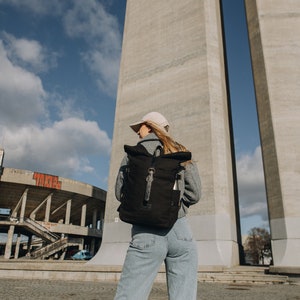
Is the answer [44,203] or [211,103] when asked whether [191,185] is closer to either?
[211,103]

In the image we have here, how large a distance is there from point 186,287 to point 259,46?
18437mm

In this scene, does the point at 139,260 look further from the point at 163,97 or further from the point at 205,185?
the point at 163,97

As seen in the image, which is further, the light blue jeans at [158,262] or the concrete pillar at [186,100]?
the concrete pillar at [186,100]

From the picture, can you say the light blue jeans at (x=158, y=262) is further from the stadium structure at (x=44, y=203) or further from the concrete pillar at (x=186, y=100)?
the stadium structure at (x=44, y=203)

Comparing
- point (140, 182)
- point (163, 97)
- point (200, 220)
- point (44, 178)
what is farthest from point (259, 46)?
point (44, 178)

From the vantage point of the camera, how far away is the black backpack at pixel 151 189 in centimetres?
194

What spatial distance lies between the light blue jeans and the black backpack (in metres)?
0.10

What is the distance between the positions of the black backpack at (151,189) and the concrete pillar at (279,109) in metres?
13.9

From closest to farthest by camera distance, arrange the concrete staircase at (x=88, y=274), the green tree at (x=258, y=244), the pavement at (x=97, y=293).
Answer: the pavement at (x=97, y=293)
the concrete staircase at (x=88, y=274)
the green tree at (x=258, y=244)

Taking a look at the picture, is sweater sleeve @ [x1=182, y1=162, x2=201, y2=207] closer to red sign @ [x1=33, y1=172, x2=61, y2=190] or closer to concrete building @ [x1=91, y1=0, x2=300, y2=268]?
concrete building @ [x1=91, y1=0, x2=300, y2=268]

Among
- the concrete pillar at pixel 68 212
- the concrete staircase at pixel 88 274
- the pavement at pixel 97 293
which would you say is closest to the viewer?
the pavement at pixel 97 293

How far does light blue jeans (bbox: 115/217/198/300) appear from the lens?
192 cm

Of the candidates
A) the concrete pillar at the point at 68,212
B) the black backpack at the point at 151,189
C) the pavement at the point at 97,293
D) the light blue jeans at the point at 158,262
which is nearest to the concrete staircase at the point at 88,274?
the pavement at the point at 97,293

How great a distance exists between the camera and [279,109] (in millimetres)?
15805
